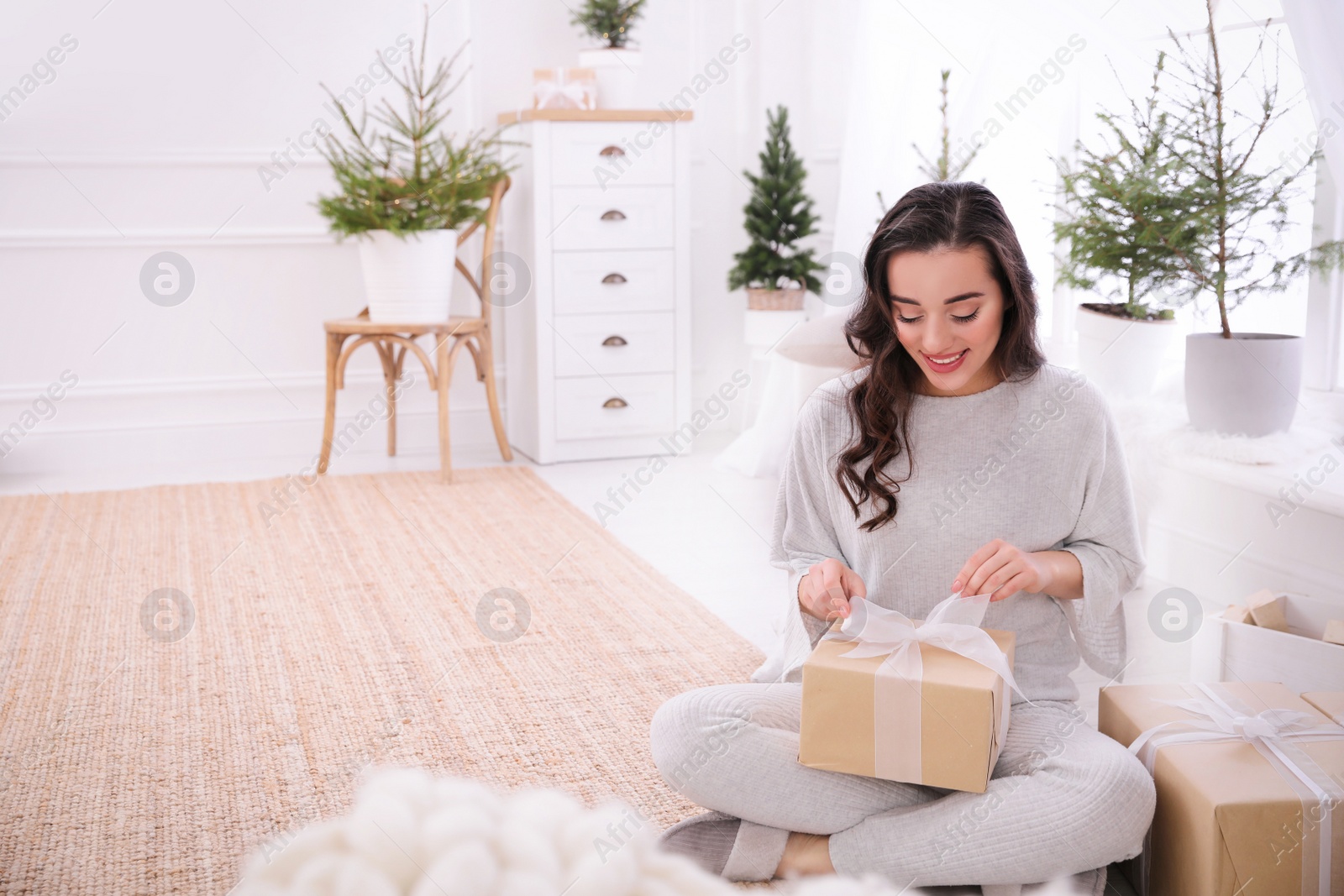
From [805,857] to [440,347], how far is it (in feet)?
7.88

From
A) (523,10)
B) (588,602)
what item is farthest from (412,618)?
(523,10)

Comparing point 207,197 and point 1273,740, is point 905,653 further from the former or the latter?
point 207,197

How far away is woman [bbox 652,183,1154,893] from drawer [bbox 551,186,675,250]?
237 centimetres

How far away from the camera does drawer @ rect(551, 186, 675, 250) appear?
3709 mm

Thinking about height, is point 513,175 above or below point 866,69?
below

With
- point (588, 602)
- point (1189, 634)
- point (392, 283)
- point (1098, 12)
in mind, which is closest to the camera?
point (1189, 634)

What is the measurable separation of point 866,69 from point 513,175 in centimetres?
123

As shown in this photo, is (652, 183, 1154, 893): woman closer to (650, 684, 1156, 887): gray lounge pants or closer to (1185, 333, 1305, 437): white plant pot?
Result: (650, 684, 1156, 887): gray lounge pants

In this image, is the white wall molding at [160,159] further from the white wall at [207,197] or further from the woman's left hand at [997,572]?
the woman's left hand at [997,572]

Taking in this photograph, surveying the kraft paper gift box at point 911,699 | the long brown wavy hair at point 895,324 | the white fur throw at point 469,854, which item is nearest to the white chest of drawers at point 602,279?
the long brown wavy hair at point 895,324

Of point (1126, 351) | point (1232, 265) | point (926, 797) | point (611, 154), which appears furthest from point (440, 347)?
point (926, 797)

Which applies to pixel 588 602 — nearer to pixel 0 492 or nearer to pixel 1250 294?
pixel 1250 294

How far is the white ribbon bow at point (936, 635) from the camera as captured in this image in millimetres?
1235

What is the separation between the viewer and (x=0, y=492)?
11.3 feet
